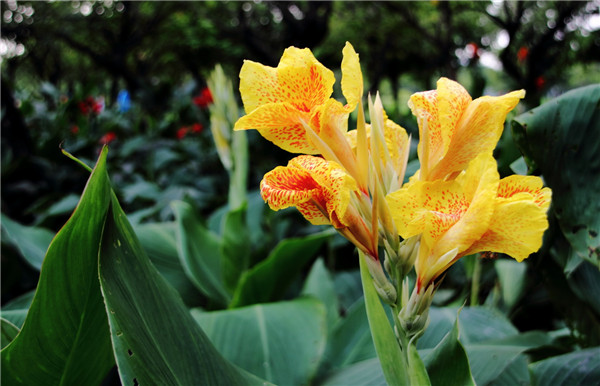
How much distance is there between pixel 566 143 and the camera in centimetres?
77

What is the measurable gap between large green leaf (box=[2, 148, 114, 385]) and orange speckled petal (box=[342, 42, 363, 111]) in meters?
0.27

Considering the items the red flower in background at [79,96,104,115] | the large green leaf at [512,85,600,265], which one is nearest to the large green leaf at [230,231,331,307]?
the large green leaf at [512,85,600,265]

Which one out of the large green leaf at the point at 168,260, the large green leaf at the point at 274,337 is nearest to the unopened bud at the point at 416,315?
the large green leaf at the point at 274,337

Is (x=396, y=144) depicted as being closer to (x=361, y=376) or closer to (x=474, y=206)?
(x=474, y=206)

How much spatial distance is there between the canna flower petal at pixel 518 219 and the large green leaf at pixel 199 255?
111cm

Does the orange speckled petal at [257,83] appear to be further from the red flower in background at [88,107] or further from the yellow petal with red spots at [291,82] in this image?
the red flower in background at [88,107]

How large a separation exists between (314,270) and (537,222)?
1077 mm

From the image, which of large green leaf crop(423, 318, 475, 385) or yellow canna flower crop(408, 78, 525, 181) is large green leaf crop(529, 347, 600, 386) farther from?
yellow canna flower crop(408, 78, 525, 181)

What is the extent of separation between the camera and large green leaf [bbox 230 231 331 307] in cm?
129

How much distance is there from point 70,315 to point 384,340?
391 mm

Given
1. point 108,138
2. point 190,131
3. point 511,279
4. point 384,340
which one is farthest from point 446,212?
point 190,131

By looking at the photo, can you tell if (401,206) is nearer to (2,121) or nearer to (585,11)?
(2,121)

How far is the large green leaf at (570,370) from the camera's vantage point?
0.68 m

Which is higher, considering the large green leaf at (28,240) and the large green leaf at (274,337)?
the large green leaf at (28,240)
